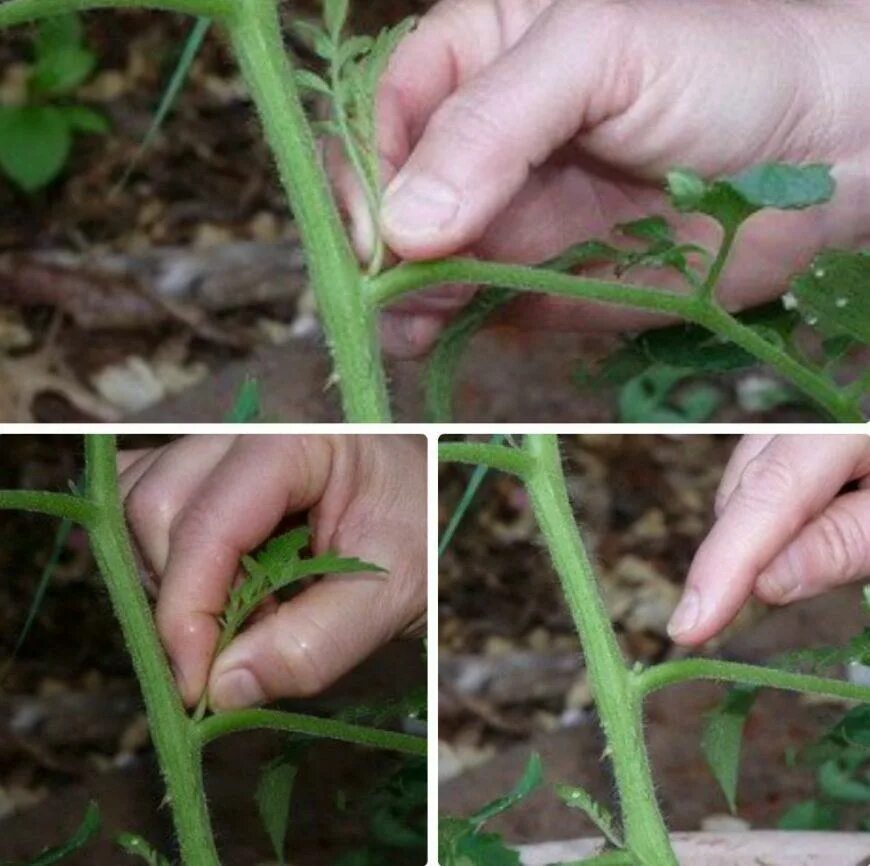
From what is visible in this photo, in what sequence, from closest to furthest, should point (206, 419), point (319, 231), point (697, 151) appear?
point (319, 231) < point (697, 151) < point (206, 419)

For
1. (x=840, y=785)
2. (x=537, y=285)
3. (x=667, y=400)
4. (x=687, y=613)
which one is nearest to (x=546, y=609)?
(x=687, y=613)

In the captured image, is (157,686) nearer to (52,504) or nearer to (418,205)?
(52,504)

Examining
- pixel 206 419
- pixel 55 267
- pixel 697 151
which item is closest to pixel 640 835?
pixel 697 151

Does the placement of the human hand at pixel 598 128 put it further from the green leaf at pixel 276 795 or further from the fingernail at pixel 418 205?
the green leaf at pixel 276 795

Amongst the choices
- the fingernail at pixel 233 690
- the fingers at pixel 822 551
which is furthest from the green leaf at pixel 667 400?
the fingernail at pixel 233 690

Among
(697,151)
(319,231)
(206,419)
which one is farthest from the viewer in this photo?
(206,419)

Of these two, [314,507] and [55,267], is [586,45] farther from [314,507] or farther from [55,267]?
[55,267]
